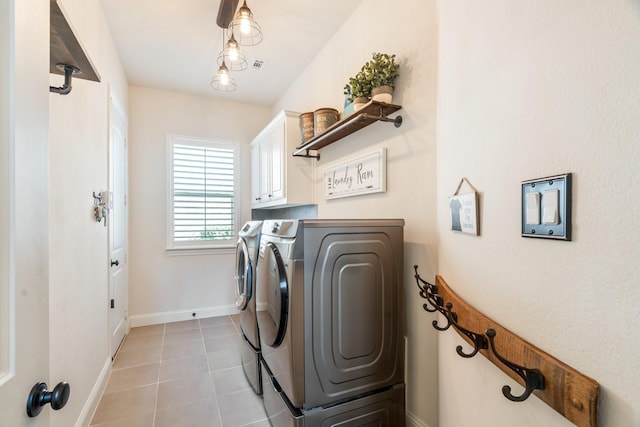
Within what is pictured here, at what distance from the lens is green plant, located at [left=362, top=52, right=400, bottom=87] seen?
5.73ft

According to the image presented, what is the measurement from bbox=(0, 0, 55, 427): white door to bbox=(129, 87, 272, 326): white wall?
11.0 feet

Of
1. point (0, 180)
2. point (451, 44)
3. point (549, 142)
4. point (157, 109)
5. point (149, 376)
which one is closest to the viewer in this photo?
point (0, 180)

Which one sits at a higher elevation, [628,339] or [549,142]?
[549,142]

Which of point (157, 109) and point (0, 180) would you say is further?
point (157, 109)

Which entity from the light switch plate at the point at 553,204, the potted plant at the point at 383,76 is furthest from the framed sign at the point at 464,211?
the potted plant at the point at 383,76

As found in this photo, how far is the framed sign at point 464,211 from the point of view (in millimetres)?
881

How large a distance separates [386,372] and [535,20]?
1.69 metres

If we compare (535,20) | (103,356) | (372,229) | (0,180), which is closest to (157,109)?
(103,356)

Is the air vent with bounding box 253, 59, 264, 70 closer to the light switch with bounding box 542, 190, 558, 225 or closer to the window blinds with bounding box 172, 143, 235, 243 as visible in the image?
the window blinds with bounding box 172, 143, 235, 243

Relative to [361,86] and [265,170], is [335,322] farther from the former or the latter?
[265,170]

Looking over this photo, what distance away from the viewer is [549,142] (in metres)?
0.64

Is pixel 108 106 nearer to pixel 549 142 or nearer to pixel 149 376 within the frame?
pixel 149 376

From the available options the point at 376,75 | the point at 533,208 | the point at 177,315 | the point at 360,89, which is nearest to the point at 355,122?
the point at 360,89

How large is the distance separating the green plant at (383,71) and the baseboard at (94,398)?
9.05 ft
